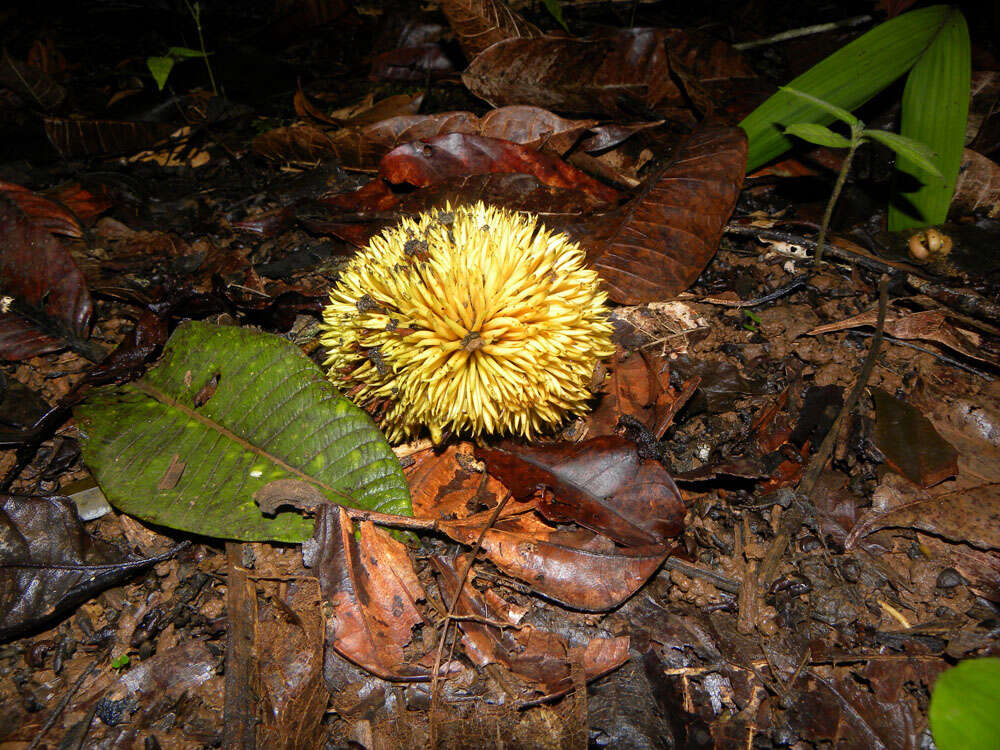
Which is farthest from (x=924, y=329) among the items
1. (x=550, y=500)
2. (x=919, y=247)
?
(x=550, y=500)

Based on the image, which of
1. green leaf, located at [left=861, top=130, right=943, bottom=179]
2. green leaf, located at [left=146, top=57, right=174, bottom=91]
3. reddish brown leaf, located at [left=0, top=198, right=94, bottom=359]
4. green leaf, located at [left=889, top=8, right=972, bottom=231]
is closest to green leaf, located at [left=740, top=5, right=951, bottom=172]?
green leaf, located at [left=889, top=8, right=972, bottom=231]

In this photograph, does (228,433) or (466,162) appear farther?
(466,162)

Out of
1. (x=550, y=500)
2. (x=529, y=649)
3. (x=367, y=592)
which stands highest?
(x=550, y=500)

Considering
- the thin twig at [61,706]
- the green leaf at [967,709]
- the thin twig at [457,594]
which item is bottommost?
the thin twig at [61,706]

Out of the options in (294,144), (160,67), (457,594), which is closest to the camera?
(457,594)

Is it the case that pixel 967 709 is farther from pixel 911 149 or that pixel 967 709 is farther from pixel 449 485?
pixel 911 149

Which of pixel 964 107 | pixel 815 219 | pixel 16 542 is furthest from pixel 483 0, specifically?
pixel 16 542

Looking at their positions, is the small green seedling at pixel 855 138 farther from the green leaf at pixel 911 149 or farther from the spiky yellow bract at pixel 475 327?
the spiky yellow bract at pixel 475 327

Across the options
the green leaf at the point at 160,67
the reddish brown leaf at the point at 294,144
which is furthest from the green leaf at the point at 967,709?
the green leaf at the point at 160,67
